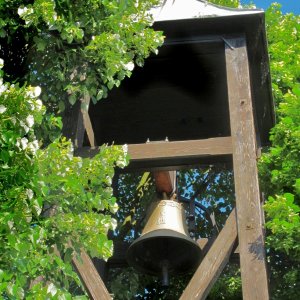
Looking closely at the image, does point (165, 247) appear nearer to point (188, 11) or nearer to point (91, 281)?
point (91, 281)

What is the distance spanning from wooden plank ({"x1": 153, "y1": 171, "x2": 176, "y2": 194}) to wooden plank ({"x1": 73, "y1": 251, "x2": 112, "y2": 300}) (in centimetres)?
131

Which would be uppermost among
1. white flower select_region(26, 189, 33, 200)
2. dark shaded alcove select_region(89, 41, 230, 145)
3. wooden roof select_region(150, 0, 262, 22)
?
wooden roof select_region(150, 0, 262, 22)

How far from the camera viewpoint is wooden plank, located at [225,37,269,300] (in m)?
5.78

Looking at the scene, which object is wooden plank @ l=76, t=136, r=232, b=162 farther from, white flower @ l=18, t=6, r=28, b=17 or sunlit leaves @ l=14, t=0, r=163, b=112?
white flower @ l=18, t=6, r=28, b=17

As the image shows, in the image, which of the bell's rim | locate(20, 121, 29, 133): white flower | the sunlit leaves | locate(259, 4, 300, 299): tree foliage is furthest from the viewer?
the bell's rim

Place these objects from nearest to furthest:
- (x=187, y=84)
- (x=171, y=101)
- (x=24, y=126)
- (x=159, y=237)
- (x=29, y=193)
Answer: (x=29, y=193)
(x=24, y=126)
(x=159, y=237)
(x=187, y=84)
(x=171, y=101)

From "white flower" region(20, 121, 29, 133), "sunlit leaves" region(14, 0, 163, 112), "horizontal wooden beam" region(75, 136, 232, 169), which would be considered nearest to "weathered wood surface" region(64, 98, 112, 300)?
"horizontal wooden beam" region(75, 136, 232, 169)

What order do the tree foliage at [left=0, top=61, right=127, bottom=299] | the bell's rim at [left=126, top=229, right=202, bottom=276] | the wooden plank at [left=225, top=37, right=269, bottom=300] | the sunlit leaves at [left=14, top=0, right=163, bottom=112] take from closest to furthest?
the tree foliage at [left=0, top=61, right=127, bottom=299] < the sunlit leaves at [left=14, top=0, right=163, bottom=112] < the wooden plank at [left=225, top=37, right=269, bottom=300] < the bell's rim at [left=126, top=229, right=202, bottom=276]

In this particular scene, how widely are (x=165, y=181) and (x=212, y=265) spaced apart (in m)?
1.41

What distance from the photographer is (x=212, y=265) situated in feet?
19.5

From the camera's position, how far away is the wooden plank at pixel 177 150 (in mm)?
6504

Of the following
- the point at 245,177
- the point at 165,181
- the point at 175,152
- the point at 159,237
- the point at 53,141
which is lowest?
the point at 53,141

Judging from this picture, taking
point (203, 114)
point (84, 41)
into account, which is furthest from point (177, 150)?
point (84, 41)

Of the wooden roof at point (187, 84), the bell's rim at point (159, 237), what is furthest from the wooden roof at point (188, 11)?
the bell's rim at point (159, 237)
